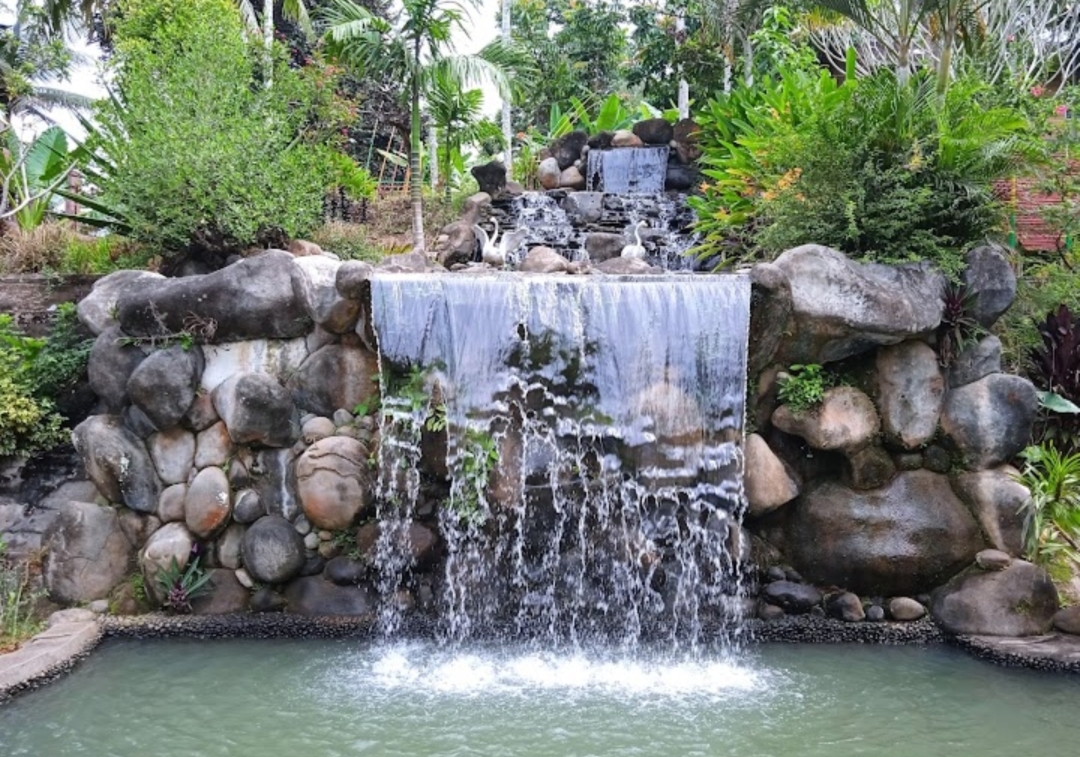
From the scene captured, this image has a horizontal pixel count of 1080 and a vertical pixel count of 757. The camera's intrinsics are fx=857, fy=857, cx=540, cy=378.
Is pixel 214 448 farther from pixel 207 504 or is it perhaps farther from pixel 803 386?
pixel 803 386

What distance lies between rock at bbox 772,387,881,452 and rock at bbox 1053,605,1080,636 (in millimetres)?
1713

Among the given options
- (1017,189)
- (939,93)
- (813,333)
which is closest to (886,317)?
(813,333)

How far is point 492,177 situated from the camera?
1281cm

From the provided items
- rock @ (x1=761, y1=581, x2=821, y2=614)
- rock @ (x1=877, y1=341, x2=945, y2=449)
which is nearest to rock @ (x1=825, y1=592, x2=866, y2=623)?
rock @ (x1=761, y1=581, x2=821, y2=614)

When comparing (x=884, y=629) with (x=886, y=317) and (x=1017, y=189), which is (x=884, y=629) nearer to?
(x=886, y=317)

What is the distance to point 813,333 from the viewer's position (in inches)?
256

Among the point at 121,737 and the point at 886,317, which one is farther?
the point at 886,317

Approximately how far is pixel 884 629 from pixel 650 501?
6.28 feet

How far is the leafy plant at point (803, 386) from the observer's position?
21.3ft

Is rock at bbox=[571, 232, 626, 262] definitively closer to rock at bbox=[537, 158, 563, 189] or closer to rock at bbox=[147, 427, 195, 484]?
rock at bbox=[537, 158, 563, 189]

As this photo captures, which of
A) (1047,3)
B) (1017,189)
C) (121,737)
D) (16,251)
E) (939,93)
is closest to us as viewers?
(121,737)

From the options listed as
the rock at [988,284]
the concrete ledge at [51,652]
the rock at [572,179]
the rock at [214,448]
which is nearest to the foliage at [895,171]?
the rock at [988,284]

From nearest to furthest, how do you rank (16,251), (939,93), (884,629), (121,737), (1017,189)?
(121,737)
(884,629)
(939,93)
(1017,189)
(16,251)

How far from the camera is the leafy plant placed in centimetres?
649
